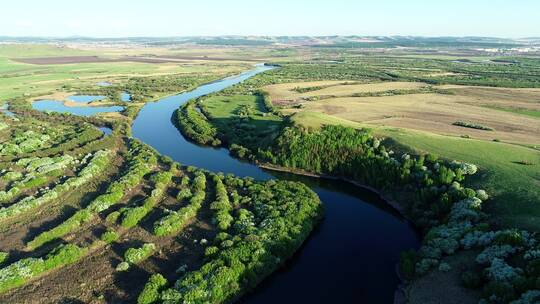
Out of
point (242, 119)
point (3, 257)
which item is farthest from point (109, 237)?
point (242, 119)

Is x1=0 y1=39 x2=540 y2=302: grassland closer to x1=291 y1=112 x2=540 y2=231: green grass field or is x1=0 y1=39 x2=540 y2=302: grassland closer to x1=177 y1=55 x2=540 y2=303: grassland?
x1=291 y1=112 x2=540 y2=231: green grass field

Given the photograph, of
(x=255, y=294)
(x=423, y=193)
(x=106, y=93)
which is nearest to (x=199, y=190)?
(x=255, y=294)

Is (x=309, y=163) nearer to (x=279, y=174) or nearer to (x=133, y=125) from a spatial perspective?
(x=279, y=174)

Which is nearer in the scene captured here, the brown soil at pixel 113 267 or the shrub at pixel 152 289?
the shrub at pixel 152 289

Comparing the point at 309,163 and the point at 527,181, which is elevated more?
the point at 527,181

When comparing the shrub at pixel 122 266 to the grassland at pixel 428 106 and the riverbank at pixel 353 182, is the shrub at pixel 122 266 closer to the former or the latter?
the riverbank at pixel 353 182

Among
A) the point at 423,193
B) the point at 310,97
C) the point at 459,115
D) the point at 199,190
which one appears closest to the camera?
the point at 423,193

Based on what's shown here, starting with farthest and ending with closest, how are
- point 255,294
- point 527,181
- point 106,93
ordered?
1. point 106,93
2. point 527,181
3. point 255,294

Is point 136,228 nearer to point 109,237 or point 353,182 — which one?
point 109,237

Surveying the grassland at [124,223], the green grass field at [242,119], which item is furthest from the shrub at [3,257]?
the green grass field at [242,119]
